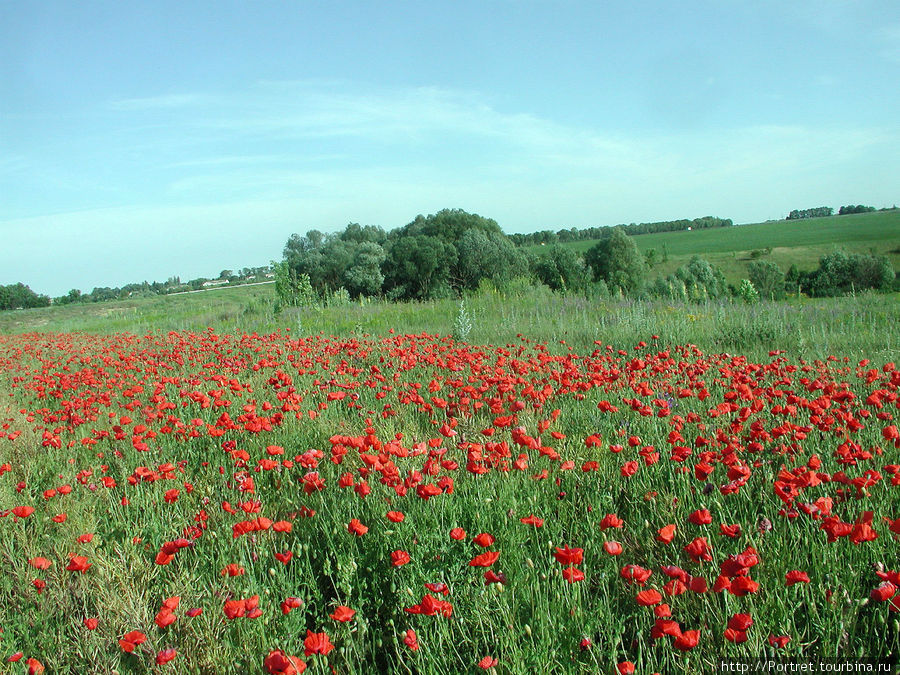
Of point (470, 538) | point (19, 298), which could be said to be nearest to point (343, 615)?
point (470, 538)

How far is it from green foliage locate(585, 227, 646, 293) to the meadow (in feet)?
105

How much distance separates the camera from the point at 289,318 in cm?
1404

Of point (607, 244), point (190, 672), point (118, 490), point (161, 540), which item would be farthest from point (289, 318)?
point (607, 244)

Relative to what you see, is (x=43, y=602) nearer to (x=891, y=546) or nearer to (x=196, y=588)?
(x=196, y=588)

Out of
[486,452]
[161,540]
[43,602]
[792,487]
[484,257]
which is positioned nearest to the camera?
[792,487]

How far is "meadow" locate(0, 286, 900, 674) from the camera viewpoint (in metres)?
1.90

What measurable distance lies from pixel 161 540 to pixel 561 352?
17.9 ft

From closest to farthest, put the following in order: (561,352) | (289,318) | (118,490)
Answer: (118,490) < (561,352) < (289,318)

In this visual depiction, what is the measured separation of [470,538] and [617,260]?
35.4 m

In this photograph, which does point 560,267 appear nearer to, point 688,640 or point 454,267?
point 454,267

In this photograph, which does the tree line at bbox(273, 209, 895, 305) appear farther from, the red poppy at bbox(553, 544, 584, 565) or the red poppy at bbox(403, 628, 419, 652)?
the red poppy at bbox(403, 628, 419, 652)

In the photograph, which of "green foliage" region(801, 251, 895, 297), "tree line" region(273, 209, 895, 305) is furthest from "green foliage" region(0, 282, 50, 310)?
"green foliage" region(801, 251, 895, 297)

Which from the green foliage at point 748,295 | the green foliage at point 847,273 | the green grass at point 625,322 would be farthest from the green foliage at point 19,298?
the green foliage at point 847,273

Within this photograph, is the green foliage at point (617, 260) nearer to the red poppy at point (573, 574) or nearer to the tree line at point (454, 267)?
the tree line at point (454, 267)
